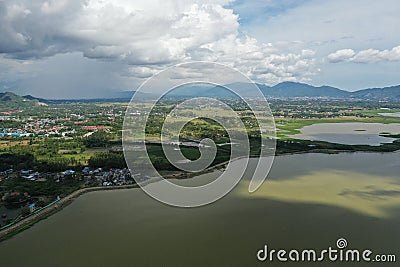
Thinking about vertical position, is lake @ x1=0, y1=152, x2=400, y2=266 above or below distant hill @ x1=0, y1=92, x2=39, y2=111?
below

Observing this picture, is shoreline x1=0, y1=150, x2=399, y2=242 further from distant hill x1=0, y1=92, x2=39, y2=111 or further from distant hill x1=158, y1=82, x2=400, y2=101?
distant hill x1=158, y1=82, x2=400, y2=101

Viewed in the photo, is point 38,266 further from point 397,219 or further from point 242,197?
point 397,219

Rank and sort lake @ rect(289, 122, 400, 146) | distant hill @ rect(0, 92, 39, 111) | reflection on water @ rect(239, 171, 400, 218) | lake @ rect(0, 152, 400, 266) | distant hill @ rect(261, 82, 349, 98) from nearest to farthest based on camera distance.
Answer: lake @ rect(0, 152, 400, 266), reflection on water @ rect(239, 171, 400, 218), lake @ rect(289, 122, 400, 146), distant hill @ rect(0, 92, 39, 111), distant hill @ rect(261, 82, 349, 98)

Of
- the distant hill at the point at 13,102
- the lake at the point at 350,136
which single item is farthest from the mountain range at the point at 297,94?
the lake at the point at 350,136

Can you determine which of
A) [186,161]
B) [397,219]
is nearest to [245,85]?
[397,219]

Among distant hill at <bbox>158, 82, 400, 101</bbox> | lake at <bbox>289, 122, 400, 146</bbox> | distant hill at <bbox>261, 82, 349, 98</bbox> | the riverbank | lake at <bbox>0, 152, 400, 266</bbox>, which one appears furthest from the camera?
distant hill at <bbox>261, 82, 349, 98</bbox>

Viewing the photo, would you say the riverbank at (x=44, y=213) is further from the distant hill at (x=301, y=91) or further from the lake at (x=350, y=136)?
the distant hill at (x=301, y=91)

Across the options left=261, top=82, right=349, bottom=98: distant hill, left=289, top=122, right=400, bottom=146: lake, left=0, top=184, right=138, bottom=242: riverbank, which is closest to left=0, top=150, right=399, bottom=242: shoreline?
left=0, top=184, right=138, bottom=242: riverbank

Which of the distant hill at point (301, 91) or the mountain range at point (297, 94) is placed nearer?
the mountain range at point (297, 94)
